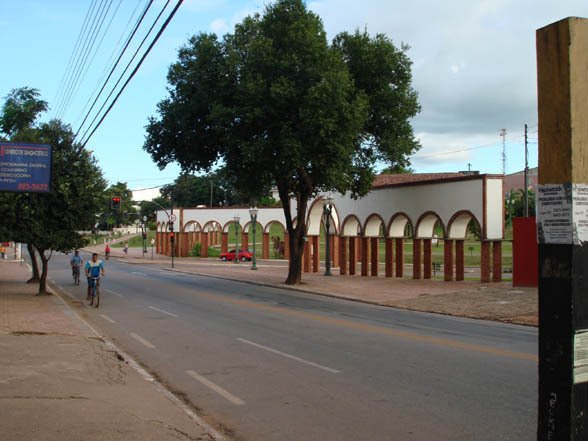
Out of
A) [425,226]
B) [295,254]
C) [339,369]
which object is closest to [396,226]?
[425,226]

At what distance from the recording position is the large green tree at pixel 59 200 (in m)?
21.1

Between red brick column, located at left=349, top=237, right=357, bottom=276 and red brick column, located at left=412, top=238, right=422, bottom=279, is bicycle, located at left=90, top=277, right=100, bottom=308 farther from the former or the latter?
red brick column, located at left=349, top=237, right=357, bottom=276

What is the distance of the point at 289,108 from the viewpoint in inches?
1013

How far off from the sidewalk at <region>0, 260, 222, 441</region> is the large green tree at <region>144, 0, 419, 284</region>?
1410cm

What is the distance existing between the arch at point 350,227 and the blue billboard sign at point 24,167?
23.3 m

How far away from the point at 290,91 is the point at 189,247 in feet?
167

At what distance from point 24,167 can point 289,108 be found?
11.9 meters

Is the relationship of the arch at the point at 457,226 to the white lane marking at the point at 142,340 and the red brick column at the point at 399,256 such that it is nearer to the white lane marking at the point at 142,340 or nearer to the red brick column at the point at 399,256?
the red brick column at the point at 399,256

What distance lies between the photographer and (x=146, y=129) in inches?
1152

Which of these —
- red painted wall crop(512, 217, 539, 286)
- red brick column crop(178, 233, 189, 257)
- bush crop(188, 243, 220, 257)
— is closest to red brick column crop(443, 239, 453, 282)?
red painted wall crop(512, 217, 539, 286)

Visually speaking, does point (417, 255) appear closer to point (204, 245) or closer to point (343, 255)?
point (343, 255)

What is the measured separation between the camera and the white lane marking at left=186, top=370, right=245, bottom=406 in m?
7.85

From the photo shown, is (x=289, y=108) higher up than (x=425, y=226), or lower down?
higher up

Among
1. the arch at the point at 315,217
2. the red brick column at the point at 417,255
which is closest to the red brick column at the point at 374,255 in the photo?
the red brick column at the point at 417,255
